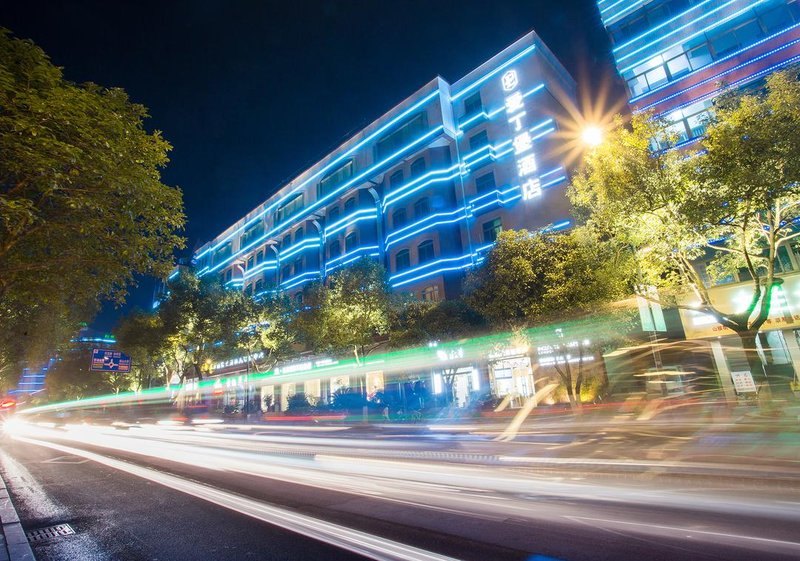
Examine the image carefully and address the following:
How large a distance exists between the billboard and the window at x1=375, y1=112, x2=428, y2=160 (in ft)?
91.7

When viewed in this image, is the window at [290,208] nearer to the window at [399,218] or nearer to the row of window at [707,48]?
the window at [399,218]

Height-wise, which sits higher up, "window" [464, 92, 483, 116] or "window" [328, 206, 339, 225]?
"window" [464, 92, 483, 116]

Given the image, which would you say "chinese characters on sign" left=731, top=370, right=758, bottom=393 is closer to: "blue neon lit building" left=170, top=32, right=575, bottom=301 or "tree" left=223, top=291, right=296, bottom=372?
"blue neon lit building" left=170, top=32, right=575, bottom=301

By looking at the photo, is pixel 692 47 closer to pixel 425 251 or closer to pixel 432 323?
pixel 425 251

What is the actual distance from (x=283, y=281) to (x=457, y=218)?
1025 inches

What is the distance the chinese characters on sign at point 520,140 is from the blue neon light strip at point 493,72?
0.81 metres

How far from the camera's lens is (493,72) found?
3409 centimetres

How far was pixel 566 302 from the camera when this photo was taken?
1823 centimetres

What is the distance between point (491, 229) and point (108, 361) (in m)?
30.6

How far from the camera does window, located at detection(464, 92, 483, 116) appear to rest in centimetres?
3506

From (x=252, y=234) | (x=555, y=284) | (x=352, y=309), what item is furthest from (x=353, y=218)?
(x=555, y=284)

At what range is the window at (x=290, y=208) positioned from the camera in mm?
50344

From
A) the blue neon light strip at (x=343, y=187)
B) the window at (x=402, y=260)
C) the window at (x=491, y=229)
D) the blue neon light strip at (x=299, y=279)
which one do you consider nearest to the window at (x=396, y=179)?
the blue neon light strip at (x=343, y=187)

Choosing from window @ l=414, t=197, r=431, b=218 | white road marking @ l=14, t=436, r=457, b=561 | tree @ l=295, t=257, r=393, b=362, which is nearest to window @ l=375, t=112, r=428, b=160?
window @ l=414, t=197, r=431, b=218
